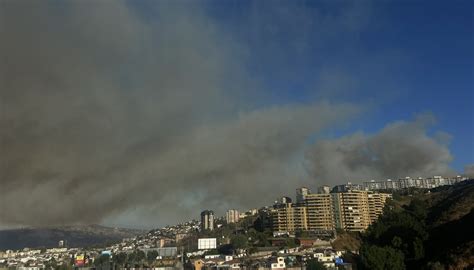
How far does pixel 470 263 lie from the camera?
2308cm

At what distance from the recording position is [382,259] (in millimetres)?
28234

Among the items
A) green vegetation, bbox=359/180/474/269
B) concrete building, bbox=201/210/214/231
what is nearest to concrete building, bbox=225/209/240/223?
concrete building, bbox=201/210/214/231

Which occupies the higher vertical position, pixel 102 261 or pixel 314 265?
pixel 314 265

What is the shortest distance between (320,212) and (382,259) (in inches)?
1224

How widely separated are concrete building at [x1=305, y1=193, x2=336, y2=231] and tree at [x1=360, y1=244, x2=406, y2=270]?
29.0m

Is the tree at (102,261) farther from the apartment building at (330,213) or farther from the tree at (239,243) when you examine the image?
the apartment building at (330,213)

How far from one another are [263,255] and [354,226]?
18.5m

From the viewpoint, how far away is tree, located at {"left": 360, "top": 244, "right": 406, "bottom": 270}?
2800 centimetres

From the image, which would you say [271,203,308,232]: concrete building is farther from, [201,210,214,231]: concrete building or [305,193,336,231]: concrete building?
[201,210,214,231]: concrete building

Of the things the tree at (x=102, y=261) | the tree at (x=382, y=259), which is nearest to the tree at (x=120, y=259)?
the tree at (x=102, y=261)

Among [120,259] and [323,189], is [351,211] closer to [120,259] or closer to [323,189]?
[323,189]

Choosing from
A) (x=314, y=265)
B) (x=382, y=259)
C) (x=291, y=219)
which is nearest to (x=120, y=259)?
(x=291, y=219)

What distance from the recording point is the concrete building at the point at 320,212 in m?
58.3

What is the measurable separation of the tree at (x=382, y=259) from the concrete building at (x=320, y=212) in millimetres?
28971
